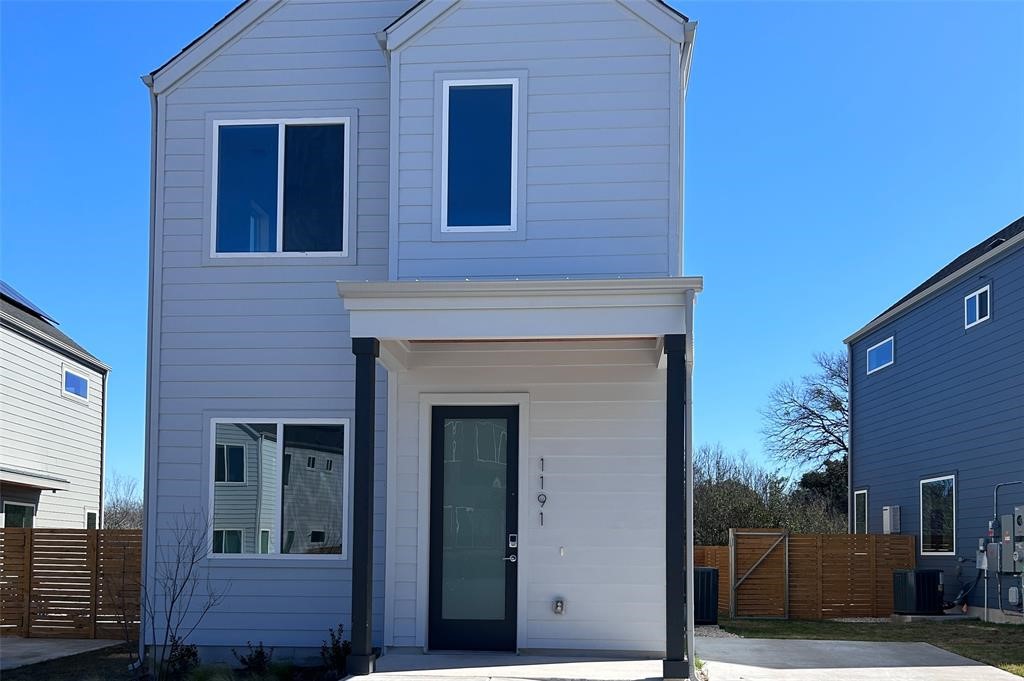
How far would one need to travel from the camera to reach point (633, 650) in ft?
29.4

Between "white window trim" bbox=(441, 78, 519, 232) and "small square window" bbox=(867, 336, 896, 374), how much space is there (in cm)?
1251

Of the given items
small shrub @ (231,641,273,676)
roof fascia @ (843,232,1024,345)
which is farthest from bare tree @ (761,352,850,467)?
small shrub @ (231,641,273,676)

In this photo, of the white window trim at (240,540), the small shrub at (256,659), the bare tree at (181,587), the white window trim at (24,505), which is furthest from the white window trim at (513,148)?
the white window trim at (24,505)

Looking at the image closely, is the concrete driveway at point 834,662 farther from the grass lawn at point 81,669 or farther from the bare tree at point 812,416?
the bare tree at point 812,416

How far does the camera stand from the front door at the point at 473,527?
9.16m

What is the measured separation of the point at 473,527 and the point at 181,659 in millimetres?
2929

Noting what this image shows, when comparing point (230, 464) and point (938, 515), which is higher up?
point (230, 464)

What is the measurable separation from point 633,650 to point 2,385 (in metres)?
12.1

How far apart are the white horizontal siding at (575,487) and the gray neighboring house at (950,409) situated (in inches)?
308

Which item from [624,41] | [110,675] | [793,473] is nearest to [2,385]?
[110,675]

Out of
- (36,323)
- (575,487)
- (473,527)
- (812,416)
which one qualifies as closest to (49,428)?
(36,323)

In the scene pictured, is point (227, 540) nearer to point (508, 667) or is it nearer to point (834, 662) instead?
point (508, 667)

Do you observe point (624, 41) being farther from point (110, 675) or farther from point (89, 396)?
point (89, 396)

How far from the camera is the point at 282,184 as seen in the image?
1017cm
